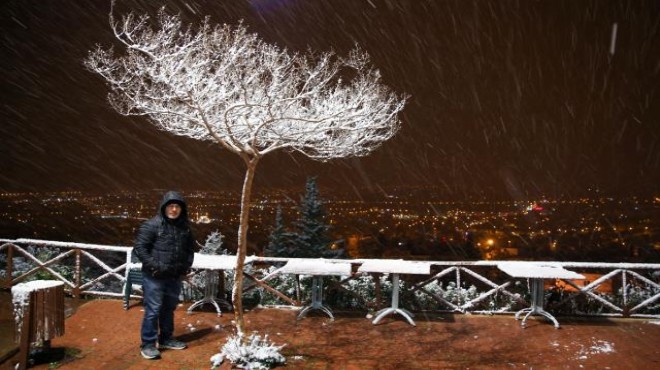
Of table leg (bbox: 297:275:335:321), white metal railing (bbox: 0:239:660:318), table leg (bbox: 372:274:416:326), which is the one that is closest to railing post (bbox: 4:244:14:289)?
white metal railing (bbox: 0:239:660:318)

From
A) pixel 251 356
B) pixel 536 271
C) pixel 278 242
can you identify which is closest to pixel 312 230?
pixel 278 242

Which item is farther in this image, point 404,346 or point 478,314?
point 478,314

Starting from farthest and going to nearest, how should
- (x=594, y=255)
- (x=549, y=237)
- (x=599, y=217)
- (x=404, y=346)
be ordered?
1. (x=599, y=217)
2. (x=549, y=237)
3. (x=594, y=255)
4. (x=404, y=346)

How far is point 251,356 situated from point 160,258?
5.33ft

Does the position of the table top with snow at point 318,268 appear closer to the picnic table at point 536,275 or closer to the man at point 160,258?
the man at point 160,258

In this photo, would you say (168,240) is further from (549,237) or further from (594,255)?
(549,237)

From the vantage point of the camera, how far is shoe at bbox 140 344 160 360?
18.0 ft

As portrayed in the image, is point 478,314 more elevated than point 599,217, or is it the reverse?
point 599,217

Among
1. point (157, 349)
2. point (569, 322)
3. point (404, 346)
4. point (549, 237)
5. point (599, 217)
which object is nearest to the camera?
point (157, 349)

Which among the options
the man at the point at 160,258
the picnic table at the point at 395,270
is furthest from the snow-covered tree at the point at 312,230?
the man at the point at 160,258

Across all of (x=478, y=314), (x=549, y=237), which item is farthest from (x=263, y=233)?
(x=478, y=314)

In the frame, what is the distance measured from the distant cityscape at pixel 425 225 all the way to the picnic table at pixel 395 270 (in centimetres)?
3215

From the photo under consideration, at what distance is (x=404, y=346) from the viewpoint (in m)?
6.13

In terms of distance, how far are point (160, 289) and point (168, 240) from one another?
624 millimetres
